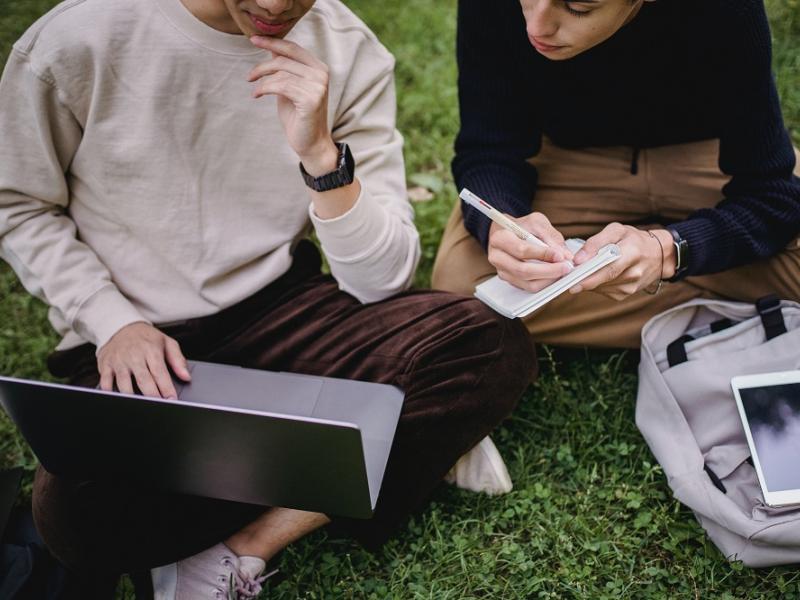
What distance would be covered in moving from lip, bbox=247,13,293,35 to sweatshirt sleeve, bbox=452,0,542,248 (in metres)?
0.56

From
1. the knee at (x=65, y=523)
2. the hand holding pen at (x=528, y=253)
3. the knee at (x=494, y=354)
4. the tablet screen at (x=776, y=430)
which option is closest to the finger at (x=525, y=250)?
the hand holding pen at (x=528, y=253)

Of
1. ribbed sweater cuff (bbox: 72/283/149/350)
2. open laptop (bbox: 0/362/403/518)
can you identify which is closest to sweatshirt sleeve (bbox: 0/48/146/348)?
ribbed sweater cuff (bbox: 72/283/149/350)

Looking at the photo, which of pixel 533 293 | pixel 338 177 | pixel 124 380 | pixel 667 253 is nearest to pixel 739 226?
pixel 667 253

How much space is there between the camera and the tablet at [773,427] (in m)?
1.87

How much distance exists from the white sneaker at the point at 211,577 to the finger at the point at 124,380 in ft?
1.45

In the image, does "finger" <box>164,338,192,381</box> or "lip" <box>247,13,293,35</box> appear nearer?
"lip" <box>247,13,293,35</box>

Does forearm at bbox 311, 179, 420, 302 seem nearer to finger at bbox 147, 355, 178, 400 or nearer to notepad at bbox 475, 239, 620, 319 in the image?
notepad at bbox 475, 239, 620, 319

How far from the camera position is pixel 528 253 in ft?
5.97

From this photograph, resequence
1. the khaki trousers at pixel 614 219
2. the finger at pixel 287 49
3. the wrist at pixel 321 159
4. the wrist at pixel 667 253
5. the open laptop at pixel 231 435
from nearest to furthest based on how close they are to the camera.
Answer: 1. the open laptop at pixel 231 435
2. the finger at pixel 287 49
3. the wrist at pixel 321 159
4. the wrist at pixel 667 253
5. the khaki trousers at pixel 614 219

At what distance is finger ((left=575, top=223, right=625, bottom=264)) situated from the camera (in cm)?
183

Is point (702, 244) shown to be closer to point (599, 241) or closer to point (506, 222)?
point (599, 241)

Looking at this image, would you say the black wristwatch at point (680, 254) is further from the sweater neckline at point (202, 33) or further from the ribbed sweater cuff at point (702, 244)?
the sweater neckline at point (202, 33)

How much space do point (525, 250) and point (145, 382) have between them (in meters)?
0.93

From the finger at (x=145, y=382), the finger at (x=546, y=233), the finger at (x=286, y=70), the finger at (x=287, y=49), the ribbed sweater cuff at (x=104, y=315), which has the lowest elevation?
the finger at (x=145, y=382)
